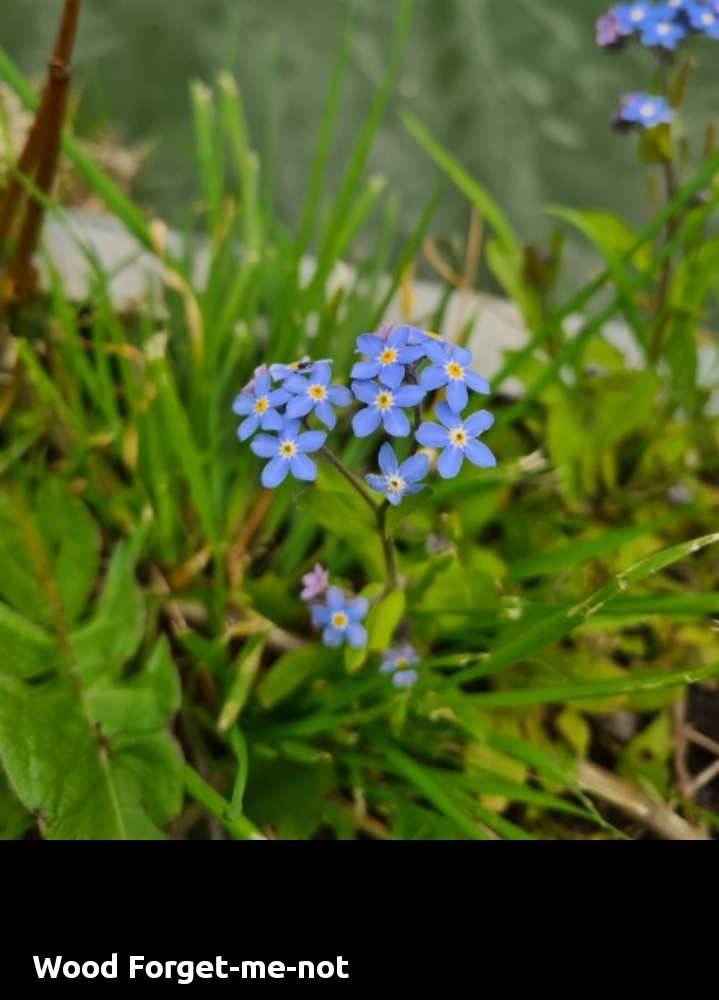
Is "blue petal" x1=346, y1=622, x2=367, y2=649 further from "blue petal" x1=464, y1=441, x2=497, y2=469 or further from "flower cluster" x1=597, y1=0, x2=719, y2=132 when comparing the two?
"flower cluster" x1=597, y1=0, x2=719, y2=132

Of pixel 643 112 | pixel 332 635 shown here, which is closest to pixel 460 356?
pixel 332 635

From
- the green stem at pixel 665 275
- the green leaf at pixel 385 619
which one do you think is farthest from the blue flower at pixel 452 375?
the green stem at pixel 665 275

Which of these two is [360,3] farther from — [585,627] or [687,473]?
[585,627]

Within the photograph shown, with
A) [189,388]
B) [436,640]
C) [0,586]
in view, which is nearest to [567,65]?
[189,388]

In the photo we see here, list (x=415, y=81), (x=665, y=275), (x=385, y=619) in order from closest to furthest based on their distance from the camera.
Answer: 1. (x=385, y=619)
2. (x=665, y=275)
3. (x=415, y=81)

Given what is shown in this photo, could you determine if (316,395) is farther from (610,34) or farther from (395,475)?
(610,34)
